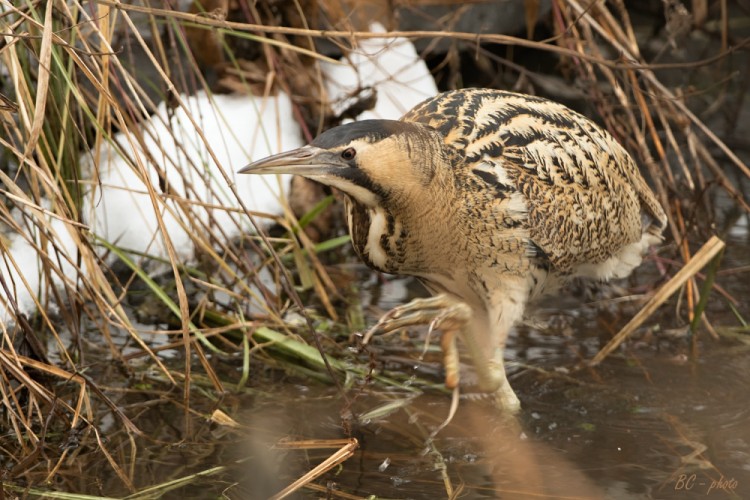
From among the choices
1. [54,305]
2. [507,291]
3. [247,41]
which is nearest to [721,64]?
[247,41]

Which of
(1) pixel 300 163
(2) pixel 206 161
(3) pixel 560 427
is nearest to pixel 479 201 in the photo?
(1) pixel 300 163

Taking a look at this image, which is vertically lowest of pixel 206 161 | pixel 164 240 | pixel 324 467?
pixel 324 467

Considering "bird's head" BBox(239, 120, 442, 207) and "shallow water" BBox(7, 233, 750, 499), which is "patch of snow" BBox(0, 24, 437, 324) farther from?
"bird's head" BBox(239, 120, 442, 207)

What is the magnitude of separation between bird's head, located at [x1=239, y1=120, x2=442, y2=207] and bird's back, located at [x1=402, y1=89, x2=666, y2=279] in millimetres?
274

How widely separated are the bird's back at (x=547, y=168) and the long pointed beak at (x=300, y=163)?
0.55 metres

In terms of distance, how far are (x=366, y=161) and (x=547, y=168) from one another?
76 cm

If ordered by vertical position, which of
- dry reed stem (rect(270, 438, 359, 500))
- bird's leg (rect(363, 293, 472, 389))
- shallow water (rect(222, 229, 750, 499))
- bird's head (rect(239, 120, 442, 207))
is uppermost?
bird's head (rect(239, 120, 442, 207))

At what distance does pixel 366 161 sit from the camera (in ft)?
8.54

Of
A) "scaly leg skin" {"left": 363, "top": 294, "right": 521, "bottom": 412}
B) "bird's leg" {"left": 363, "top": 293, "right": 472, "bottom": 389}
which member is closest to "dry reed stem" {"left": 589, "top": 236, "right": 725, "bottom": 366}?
"scaly leg skin" {"left": 363, "top": 294, "right": 521, "bottom": 412}

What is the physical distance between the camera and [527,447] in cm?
309

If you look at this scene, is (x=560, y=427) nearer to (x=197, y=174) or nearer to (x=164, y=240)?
(x=164, y=240)

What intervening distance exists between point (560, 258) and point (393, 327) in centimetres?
84

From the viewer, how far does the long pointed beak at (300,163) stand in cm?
251

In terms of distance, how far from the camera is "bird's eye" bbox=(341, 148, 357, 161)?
2.57 meters
